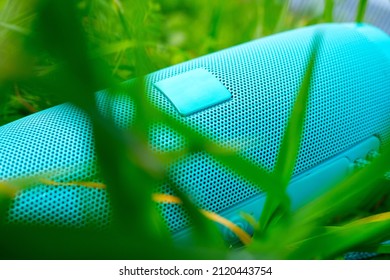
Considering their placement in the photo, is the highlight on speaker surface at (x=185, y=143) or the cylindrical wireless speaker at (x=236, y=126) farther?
the cylindrical wireless speaker at (x=236, y=126)

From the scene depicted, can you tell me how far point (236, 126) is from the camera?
567 millimetres

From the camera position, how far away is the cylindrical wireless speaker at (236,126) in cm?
49

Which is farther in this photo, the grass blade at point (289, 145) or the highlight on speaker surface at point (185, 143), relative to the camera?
the grass blade at point (289, 145)

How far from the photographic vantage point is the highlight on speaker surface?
22 cm

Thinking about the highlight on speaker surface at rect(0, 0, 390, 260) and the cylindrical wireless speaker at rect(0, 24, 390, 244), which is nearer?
the highlight on speaker surface at rect(0, 0, 390, 260)

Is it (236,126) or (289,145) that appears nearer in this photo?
(289,145)

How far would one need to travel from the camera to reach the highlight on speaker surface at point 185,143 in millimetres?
222

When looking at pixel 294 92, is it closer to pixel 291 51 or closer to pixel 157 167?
pixel 291 51

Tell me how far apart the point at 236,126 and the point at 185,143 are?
0.09m

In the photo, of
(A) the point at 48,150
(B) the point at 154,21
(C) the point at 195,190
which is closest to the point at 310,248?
(C) the point at 195,190

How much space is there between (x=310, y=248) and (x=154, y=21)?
1.94ft

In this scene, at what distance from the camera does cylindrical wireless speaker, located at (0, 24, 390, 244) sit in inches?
19.4

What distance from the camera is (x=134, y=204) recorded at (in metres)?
0.27

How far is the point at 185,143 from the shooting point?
496mm
